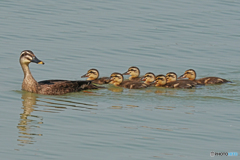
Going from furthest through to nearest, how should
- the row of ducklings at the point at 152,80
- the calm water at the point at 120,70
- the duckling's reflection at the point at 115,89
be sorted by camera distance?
the row of ducklings at the point at 152,80
the duckling's reflection at the point at 115,89
the calm water at the point at 120,70

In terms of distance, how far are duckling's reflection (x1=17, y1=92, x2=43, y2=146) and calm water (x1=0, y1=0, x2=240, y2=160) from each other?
0.6 inches

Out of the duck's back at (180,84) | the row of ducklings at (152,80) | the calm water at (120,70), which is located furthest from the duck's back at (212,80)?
the duck's back at (180,84)

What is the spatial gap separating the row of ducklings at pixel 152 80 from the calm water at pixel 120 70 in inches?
9.9

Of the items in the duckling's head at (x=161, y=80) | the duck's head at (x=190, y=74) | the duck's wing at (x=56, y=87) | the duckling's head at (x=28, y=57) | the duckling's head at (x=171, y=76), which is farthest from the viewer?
the duck's head at (x=190, y=74)

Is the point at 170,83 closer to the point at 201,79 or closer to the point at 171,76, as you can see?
the point at 171,76

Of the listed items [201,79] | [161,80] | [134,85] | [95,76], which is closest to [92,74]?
[95,76]

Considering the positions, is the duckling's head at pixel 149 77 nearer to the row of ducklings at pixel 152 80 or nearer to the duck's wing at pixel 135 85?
the row of ducklings at pixel 152 80

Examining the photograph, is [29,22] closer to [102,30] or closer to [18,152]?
[102,30]

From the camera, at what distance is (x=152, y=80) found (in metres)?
12.4

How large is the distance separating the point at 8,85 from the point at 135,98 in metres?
2.76

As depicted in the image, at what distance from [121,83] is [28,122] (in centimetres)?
387

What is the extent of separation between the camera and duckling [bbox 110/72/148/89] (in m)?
12.0

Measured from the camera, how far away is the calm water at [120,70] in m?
7.75

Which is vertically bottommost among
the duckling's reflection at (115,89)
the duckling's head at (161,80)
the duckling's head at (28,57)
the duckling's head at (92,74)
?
the duckling's reflection at (115,89)
